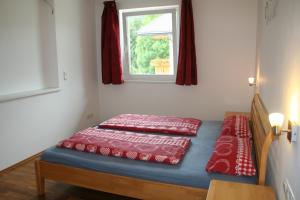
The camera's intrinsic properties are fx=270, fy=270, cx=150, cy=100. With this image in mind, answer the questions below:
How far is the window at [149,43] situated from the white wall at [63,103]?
0.59m

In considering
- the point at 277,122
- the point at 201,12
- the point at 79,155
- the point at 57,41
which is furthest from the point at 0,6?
the point at 277,122

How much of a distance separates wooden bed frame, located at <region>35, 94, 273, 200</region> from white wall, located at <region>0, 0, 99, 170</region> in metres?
0.95

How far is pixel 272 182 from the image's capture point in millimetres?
1770

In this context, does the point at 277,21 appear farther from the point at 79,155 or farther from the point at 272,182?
the point at 79,155

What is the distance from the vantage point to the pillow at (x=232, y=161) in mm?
1888

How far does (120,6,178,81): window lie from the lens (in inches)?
171

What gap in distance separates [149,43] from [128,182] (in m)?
2.87

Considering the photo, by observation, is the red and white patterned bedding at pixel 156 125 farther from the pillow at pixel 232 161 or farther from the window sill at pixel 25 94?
the window sill at pixel 25 94

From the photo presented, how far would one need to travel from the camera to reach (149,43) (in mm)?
4531

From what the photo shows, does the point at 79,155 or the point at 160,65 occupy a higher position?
the point at 160,65

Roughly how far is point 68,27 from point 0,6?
1060mm

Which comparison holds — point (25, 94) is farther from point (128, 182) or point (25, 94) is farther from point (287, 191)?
point (287, 191)

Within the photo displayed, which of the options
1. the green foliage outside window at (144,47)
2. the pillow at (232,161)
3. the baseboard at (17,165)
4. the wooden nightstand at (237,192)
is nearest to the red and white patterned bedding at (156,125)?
the pillow at (232,161)

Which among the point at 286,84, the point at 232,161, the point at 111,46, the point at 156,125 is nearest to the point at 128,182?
the point at 232,161
